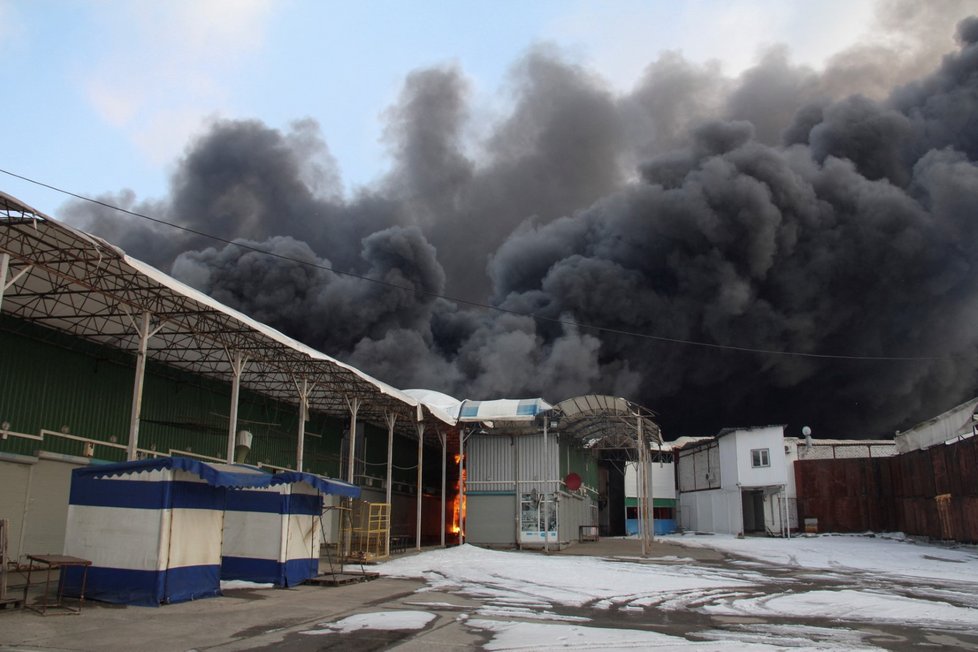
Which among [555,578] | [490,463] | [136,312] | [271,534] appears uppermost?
[136,312]

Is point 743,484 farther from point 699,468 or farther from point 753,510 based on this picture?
point 699,468

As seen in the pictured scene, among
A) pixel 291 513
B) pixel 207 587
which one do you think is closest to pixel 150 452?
pixel 291 513

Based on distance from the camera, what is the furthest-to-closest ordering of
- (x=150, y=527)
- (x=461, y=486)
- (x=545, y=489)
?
(x=461, y=486) → (x=545, y=489) → (x=150, y=527)

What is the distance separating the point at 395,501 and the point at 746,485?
18690 mm

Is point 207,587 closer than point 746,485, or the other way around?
point 207,587

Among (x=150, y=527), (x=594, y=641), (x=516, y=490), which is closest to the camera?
(x=594, y=641)

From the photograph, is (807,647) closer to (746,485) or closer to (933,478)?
(933,478)

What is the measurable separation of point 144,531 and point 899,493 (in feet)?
114

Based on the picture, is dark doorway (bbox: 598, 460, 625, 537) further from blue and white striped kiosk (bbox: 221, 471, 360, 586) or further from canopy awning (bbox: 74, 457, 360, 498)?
canopy awning (bbox: 74, 457, 360, 498)

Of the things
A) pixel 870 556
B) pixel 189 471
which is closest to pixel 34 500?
pixel 189 471

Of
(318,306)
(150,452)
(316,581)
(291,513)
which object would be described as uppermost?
(318,306)

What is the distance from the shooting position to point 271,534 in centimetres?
1384

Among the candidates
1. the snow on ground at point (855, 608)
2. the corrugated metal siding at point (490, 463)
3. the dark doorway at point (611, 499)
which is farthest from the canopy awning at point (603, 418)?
the dark doorway at point (611, 499)

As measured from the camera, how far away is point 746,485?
127ft
